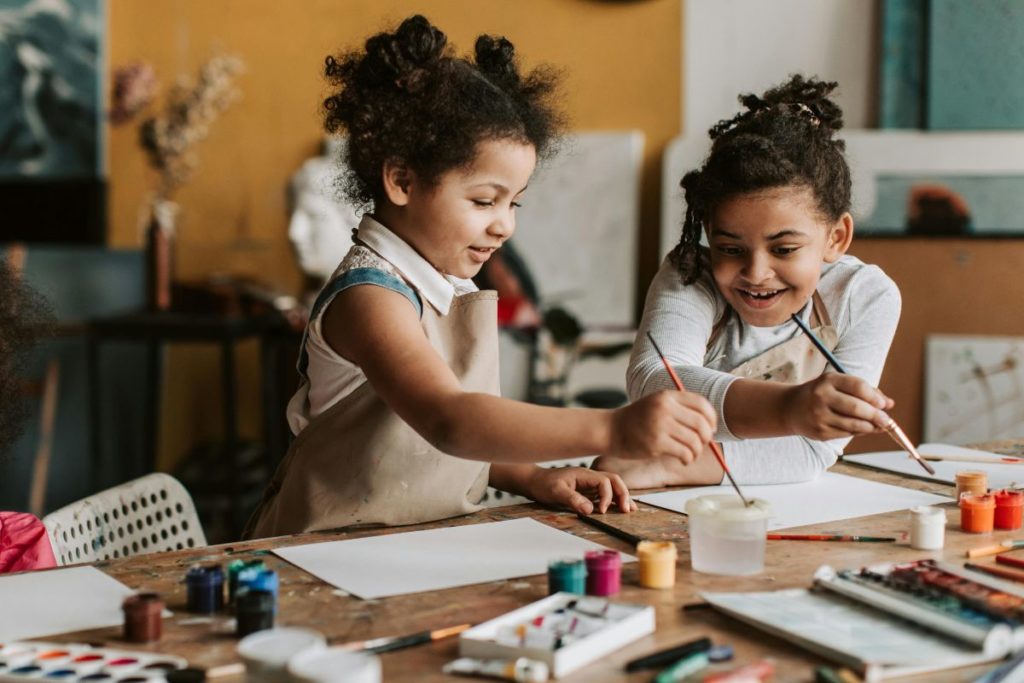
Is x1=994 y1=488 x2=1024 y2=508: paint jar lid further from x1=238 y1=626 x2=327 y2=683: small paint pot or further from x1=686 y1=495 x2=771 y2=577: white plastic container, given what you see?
x1=238 y1=626 x2=327 y2=683: small paint pot

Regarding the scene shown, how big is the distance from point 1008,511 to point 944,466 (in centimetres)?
42

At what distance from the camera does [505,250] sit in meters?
4.26

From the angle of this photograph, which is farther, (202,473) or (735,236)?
(202,473)

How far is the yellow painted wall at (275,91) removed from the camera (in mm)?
4238

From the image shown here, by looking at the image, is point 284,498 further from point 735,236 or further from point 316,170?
point 316,170

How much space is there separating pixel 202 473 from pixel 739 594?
3.51 metres

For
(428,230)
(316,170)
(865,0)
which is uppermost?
(865,0)

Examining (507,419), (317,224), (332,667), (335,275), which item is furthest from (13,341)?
(317,224)

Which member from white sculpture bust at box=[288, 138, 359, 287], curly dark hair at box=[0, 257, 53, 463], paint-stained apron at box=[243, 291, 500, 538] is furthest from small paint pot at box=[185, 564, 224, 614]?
white sculpture bust at box=[288, 138, 359, 287]

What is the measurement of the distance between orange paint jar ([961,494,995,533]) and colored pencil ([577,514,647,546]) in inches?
15.2

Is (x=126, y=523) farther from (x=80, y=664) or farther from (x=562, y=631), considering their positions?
(x=562, y=631)

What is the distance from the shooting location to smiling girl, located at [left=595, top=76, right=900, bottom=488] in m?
1.69

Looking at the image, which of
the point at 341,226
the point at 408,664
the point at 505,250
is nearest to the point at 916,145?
the point at 505,250

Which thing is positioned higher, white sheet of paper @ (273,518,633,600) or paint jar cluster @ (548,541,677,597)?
paint jar cluster @ (548,541,677,597)
